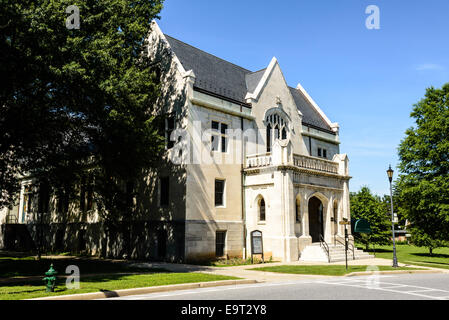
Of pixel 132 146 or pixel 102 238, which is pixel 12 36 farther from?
pixel 102 238

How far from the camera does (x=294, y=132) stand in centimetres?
3178

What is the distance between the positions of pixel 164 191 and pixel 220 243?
5.21m

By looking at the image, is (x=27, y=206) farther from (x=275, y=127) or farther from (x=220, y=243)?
(x=275, y=127)

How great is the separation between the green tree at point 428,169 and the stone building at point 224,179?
7.02 meters

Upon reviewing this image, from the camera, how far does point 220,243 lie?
25.0m

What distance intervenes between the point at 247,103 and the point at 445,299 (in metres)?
20.1

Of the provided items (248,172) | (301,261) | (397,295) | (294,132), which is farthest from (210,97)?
(397,295)

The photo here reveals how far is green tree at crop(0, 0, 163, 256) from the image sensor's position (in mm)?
15664

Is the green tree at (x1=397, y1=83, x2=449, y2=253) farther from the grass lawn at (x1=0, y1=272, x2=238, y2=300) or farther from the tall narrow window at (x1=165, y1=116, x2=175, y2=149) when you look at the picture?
the grass lawn at (x1=0, y1=272, x2=238, y2=300)

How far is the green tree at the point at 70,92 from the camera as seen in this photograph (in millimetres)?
15664

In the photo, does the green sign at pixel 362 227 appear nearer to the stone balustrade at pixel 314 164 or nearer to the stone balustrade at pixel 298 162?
the stone balustrade at pixel 314 164

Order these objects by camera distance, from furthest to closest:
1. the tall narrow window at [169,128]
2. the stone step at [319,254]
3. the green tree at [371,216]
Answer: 1. the green tree at [371,216]
2. the tall narrow window at [169,128]
3. the stone step at [319,254]

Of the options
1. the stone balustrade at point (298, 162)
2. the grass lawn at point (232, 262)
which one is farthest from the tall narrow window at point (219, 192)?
the grass lawn at point (232, 262)

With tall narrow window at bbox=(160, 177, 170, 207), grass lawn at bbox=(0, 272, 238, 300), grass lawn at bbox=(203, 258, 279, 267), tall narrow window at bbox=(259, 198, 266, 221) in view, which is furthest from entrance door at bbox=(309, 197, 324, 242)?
grass lawn at bbox=(0, 272, 238, 300)
